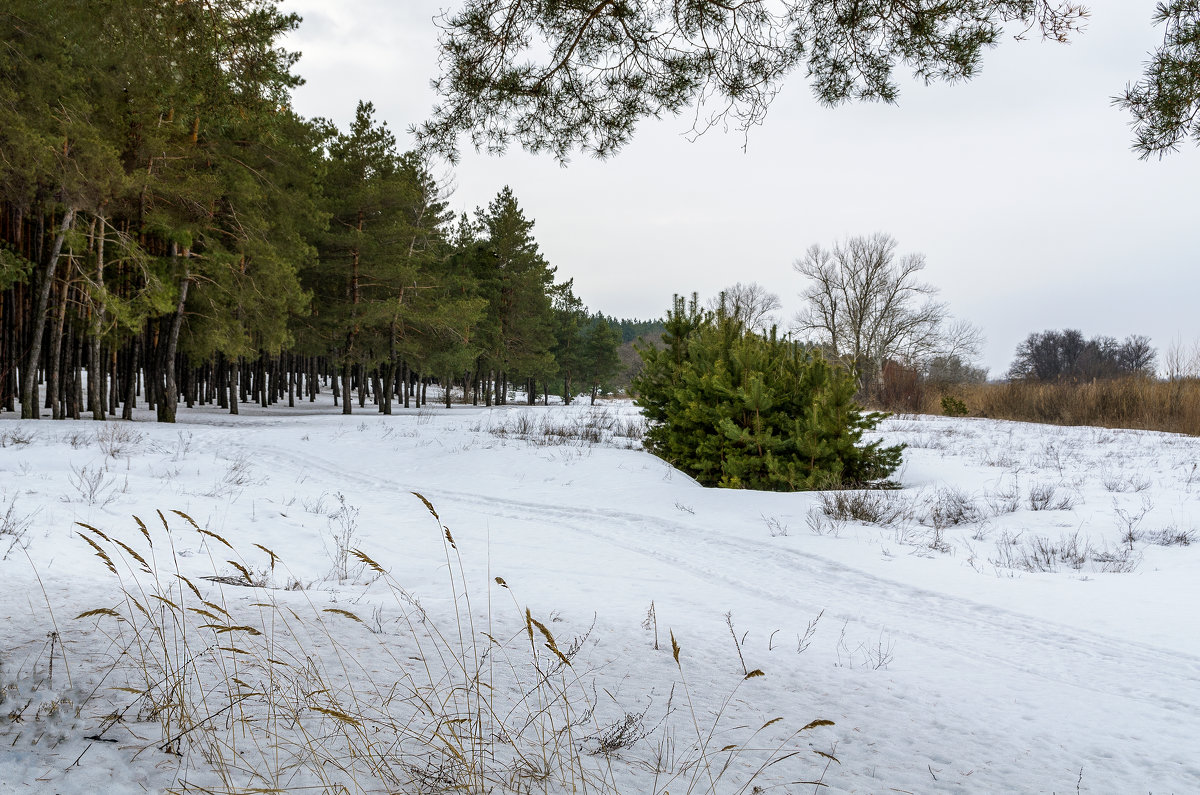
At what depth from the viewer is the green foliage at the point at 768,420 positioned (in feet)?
28.7

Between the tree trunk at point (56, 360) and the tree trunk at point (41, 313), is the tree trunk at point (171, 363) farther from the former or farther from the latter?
the tree trunk at point (41, 313)

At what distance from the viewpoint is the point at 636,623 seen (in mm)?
4148

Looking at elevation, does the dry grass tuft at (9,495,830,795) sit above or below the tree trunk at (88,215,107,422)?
below

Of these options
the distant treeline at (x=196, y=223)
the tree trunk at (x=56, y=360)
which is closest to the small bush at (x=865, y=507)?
the distant treeline at (x=196, y=223)

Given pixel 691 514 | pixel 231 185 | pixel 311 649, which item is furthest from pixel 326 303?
pixel 311 649

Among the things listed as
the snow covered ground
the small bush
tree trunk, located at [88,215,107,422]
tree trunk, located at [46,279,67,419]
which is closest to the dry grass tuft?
the snow covered ground

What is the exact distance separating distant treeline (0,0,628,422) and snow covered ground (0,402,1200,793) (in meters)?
3.74

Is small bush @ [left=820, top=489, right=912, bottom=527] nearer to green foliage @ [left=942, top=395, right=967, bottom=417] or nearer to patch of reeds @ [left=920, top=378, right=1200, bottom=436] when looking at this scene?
patch of reeds @ [left=920, top=378, right=1200, bottom=436]

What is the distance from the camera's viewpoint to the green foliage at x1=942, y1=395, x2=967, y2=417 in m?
26.7

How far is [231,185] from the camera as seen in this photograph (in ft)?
58.1

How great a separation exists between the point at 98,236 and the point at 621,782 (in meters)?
19.4

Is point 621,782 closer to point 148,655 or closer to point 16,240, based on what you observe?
point 148,655

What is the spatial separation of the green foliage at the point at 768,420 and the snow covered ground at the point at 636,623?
2.14ft

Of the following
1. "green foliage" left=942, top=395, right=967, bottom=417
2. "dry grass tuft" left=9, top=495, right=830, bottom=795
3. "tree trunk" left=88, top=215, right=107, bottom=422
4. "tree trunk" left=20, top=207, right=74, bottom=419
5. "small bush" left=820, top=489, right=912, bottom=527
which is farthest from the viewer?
"green foliage" left=942, top=395, right=967, bottom=417
